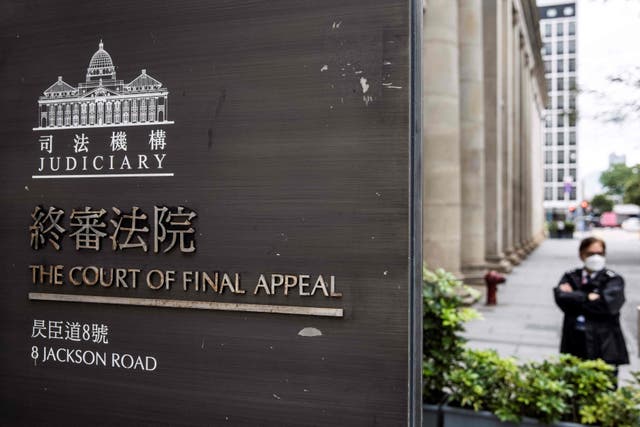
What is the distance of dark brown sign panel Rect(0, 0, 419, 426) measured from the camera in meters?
2.53

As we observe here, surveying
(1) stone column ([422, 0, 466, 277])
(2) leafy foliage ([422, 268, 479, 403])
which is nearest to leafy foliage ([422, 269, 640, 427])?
(2) leafy foliage ([422, 268, 479, 403])

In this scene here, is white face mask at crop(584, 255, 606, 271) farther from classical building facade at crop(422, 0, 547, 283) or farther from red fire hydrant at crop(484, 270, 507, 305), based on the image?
red fire hydrant at crop(484, 270, 507, 305)

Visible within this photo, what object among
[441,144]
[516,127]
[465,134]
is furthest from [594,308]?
[516,127]

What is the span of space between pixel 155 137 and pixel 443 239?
1111 cm

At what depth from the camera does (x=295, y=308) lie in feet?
8.64

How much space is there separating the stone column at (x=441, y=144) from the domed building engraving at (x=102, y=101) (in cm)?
1090

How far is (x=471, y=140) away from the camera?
56.3 ft

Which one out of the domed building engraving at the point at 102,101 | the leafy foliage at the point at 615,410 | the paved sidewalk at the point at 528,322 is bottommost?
the paved sidewalk at the point at 528,322

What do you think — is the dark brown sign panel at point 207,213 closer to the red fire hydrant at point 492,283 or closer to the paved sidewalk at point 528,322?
the paved sidewalk at point 528,322

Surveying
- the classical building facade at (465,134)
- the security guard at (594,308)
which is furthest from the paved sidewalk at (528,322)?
the security guard at (594,308)

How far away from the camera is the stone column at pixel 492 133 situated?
20234 mm

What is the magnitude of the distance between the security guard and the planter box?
5.15 ft

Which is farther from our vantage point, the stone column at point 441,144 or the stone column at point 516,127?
the stone column at point 516,127

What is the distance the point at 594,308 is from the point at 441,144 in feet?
27.3
